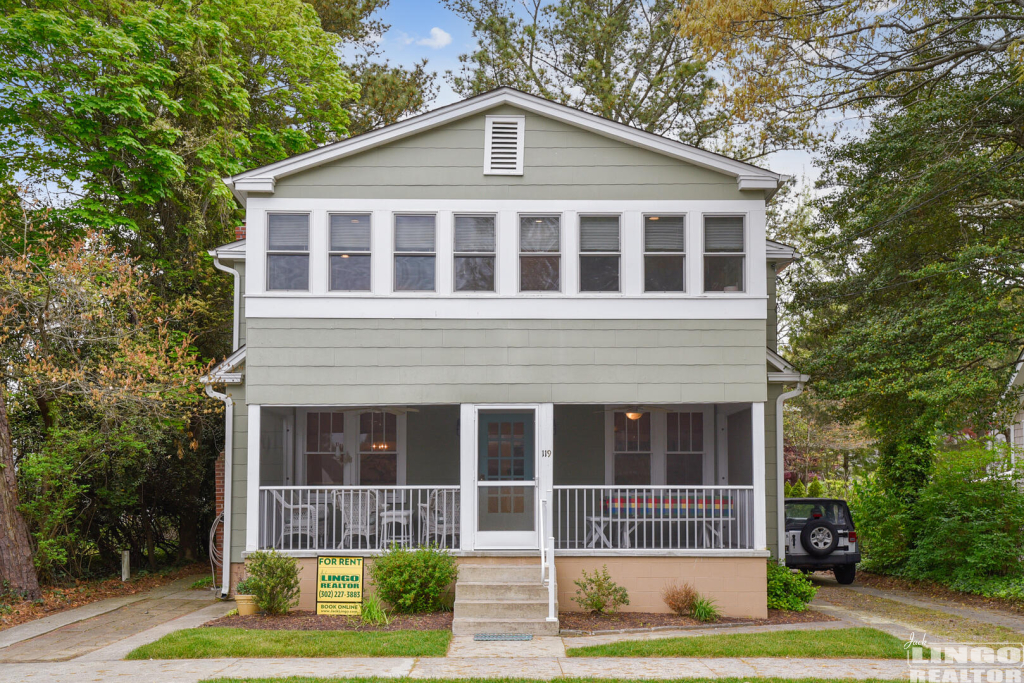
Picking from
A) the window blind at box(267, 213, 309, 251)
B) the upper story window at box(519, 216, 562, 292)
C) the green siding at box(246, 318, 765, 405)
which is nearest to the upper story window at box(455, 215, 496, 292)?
the upper story window at box(519, 216, 562, 292)

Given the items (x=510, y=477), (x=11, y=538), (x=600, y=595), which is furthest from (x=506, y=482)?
(x=11, y=538)

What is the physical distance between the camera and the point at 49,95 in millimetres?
16234

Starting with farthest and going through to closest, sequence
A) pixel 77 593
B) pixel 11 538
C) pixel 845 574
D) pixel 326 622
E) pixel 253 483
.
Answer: pixel 845 574 → pixel 77 593 → pixel 11 538 → pixel 253 483 → pixel 326 622

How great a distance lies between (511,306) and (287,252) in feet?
10.6

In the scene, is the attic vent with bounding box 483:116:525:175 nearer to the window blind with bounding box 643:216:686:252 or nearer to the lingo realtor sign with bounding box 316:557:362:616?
the window blind with bounding box 643:216:686:252

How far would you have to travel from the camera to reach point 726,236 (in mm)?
12070

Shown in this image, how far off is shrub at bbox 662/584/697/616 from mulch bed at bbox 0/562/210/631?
8.70m

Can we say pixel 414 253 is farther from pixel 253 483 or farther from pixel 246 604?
pixel 246 604

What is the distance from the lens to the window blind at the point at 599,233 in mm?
12047

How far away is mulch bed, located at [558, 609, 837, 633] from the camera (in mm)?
10609

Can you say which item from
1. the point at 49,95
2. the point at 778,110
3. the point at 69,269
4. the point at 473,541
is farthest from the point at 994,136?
the point at 49,95

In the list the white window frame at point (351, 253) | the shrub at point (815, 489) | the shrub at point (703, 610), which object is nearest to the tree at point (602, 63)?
the shrub at point (815, 489)

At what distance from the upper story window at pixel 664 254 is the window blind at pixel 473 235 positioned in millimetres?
2197

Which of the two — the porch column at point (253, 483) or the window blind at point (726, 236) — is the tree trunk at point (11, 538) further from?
the window blind at point (726, 236)
